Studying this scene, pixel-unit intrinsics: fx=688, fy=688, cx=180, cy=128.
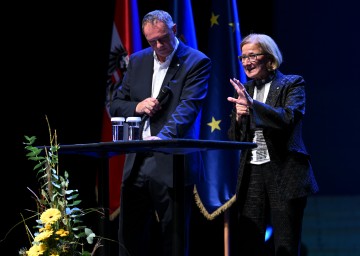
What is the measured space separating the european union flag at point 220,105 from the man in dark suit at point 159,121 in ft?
3.49

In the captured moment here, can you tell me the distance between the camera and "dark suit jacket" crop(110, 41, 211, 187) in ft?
11.4

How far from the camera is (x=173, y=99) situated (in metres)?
3.58

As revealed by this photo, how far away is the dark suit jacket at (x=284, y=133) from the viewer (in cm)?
317

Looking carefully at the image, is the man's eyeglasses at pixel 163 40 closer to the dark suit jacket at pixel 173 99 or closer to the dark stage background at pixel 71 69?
the dark suit jacket at pixel 173 99

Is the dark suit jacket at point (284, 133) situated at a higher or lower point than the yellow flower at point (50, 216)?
higher

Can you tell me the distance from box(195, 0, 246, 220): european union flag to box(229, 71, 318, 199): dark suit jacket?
140cm

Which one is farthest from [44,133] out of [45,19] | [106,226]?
[106,226]

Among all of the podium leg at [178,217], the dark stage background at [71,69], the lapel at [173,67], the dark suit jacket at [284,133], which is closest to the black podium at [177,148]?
the podium leg at [178,217]

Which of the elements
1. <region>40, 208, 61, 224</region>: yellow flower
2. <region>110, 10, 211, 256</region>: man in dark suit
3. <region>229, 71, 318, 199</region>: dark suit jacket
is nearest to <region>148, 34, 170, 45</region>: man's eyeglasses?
<region>110, 10, 211, 256</region>: man in dark suit

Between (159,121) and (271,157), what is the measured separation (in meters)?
0.63

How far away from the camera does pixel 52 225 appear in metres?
2.32

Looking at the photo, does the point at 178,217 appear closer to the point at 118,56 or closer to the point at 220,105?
the point at 220,105

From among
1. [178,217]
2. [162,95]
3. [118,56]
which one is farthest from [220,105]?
[178,217]

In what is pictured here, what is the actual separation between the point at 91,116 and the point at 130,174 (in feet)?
5.57
